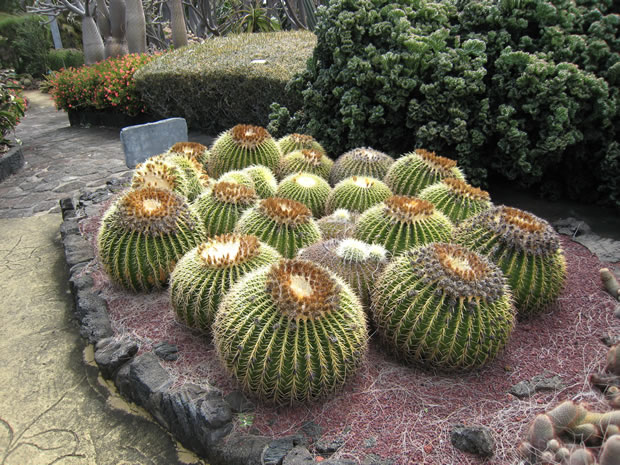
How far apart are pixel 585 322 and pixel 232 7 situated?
1778cm

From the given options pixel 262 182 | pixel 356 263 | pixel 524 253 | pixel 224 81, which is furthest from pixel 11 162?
pixel 524 253

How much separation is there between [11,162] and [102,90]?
10.0ft

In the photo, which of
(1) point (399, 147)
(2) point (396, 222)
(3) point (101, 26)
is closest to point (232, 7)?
(3) point (101, 26)

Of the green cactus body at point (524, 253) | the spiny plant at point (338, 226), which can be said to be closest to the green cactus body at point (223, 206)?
the spiny plant at point (338, 226)

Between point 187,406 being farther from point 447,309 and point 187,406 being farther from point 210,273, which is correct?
point 447,309

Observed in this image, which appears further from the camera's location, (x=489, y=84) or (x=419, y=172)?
(x=489, y=84)

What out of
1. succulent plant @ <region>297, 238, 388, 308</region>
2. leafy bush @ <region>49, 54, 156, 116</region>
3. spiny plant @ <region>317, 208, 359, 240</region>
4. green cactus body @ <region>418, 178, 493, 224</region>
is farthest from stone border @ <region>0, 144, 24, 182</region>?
green cactus body @ <region>418, 178, 493, 224</region>

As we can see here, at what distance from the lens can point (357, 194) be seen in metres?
3.67

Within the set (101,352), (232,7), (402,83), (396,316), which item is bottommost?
(101,352)

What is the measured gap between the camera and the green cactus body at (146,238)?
3174 millimetres

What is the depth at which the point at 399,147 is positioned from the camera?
5051 millimetres

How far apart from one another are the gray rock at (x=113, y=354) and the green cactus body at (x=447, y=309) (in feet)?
4.92

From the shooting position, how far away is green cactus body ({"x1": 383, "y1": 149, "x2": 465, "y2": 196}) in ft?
12.6

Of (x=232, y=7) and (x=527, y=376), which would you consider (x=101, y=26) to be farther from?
(x=527, y=376)
